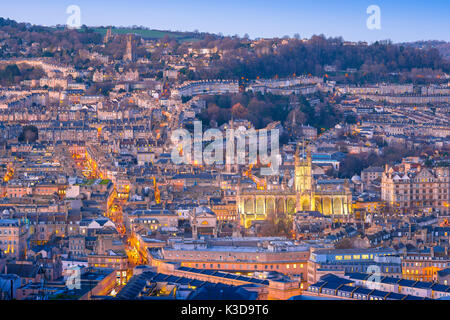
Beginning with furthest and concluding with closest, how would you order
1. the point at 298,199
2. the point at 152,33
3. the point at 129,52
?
the point at 152,33 < the point at 129,52 < the point at 298,199

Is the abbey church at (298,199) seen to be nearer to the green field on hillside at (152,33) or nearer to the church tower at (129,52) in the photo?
the church tower at (129,52)

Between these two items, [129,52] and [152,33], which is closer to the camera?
[129,52]

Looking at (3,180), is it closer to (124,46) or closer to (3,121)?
(3,121)

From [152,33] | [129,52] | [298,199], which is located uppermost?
[152,33]

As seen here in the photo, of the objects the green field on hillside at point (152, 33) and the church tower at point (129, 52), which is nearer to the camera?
the church tower at point (129, 52)

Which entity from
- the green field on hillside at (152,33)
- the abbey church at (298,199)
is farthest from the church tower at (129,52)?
the abbey church at (298,199)

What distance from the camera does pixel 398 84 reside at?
177 feet

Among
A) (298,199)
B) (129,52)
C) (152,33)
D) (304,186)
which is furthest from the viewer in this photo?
(152,33)

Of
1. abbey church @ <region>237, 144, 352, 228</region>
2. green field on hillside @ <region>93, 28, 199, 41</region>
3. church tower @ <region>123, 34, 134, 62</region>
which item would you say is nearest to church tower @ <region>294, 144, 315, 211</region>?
abbey church @ <region>237, 144, 352, 228</region>

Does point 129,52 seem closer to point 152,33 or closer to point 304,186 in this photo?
point 152,33

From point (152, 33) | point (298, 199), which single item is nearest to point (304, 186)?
point (298, 199)

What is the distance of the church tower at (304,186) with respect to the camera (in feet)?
79.3

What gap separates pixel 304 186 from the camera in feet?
80.6

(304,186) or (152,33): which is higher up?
(152,33)
